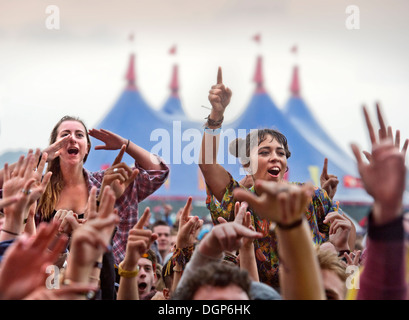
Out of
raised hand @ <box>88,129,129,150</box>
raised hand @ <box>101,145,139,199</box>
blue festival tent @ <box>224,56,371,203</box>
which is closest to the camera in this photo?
raised hand @ <box>101,145,139,199</box>

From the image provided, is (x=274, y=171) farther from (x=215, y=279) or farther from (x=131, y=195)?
(x=215, y=279)

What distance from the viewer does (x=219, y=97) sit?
198cm

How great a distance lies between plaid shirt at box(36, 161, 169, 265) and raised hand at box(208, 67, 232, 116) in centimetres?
58

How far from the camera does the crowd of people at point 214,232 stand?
98cm

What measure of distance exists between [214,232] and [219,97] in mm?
824

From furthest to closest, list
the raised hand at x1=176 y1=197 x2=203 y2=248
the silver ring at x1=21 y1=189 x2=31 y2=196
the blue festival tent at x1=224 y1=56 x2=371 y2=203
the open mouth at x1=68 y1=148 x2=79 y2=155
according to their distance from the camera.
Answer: the blue festival tent at x1=224 y1=56 x2=371 y2=203 < the open mouth at x1=68 y1=148 x2=79 y2=155 < the raised hand at x1=176 y1=197 x2=203 y2=248 < the silver ring at x1=21 y1=189 x2=31 y2=196

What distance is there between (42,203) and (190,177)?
7.46 meters

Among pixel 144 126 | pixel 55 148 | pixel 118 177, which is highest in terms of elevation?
pixel 144 126

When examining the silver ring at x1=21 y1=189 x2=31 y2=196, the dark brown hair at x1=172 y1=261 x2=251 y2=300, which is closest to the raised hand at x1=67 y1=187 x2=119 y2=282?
the dark brown hair at x1=172 y1=261 x2=251 y2=300

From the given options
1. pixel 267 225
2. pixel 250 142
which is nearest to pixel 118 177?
pixel 267 225

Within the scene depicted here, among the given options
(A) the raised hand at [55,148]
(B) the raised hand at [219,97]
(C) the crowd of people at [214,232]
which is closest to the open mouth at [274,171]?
(C) the crowd of people at [214,232]

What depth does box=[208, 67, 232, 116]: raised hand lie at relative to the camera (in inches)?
77.6

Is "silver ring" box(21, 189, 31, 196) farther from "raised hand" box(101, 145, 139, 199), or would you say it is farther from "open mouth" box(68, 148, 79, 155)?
"open mouth" box(68, 148, 79, 155)
